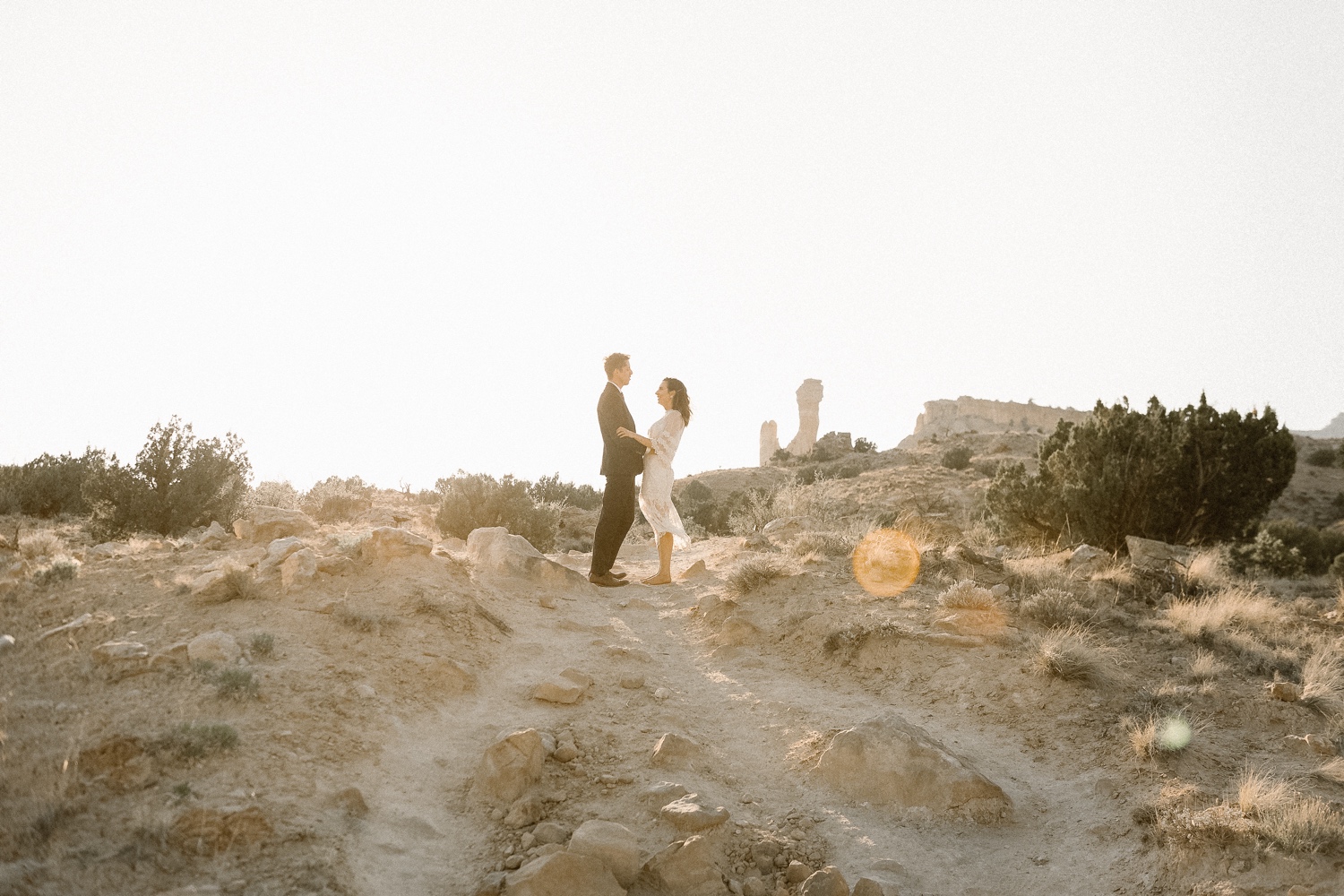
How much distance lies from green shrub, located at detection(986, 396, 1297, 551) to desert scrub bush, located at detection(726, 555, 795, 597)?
7841 mm

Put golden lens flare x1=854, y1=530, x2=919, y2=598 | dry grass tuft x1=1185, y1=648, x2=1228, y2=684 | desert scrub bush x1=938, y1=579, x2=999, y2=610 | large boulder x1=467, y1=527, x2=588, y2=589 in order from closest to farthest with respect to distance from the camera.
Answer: dry grass tuft x1=1185, y1=648, x2=1228, y2=684 < desert scrub bush x1=938, y1=579, x2=999, y2=610 < golden lens flare x1=854, y1=530, x2=919, y2=598 < large boulder x1=467, y1=527, x2=588, y2=589

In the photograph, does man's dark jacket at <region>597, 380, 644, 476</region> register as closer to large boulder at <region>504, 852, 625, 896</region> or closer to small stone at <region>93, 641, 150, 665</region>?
small stone at <region>93, 641, 150, 665</region>

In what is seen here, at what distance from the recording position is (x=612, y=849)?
11.6ft

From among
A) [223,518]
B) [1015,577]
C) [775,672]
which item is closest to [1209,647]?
[1015,577]

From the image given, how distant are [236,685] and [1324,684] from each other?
7.09 meters

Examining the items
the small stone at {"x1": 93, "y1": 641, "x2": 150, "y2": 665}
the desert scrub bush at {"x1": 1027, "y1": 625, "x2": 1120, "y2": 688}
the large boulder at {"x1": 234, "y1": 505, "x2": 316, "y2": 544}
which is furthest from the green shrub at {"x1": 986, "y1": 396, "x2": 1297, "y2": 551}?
the small stone at {"x1": 93, "y1": 641, "x2": 150, "y2": 665}

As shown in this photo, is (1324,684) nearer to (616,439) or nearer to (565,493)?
(616,439)

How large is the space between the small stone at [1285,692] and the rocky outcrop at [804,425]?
74.0 m

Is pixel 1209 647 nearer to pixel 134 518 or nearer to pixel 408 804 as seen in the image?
pixel 408 804

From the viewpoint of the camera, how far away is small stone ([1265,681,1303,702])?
509 cm

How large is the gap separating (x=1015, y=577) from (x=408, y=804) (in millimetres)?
6633

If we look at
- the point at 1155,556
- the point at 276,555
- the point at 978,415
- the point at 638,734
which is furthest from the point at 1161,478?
the point at 978,415

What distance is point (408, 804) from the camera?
12.9 ft

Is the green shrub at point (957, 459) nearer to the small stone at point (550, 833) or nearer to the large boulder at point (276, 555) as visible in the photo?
the large boulder at point (276, 555)
